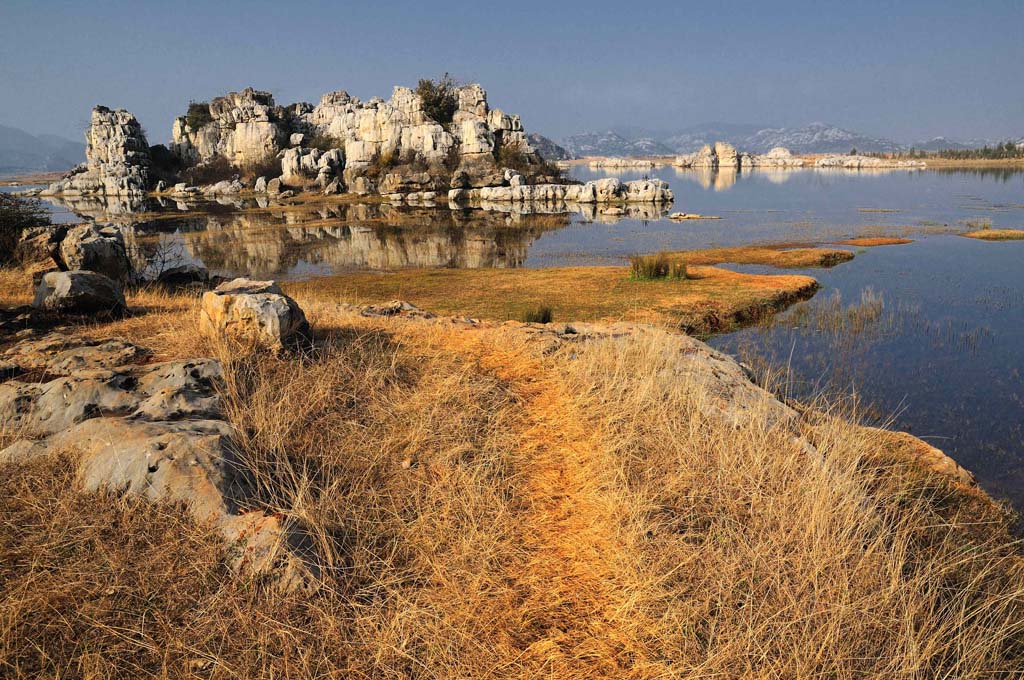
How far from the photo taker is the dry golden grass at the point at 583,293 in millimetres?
17422

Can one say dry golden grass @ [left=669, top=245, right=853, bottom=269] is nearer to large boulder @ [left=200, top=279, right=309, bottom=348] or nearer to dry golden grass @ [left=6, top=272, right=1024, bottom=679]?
dry golden grass @ [left=6, top=272, right=1024, bottom=679]

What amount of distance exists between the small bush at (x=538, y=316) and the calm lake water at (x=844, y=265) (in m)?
4.85

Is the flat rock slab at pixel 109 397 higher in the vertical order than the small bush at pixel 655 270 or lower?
lower

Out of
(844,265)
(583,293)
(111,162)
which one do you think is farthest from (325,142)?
(844,265)

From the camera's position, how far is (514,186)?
7062 cm

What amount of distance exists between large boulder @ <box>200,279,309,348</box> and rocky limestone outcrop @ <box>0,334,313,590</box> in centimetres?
98

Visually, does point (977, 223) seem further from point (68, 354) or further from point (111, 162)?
point (111, 162)

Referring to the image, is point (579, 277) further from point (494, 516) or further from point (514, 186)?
point (514, 186)

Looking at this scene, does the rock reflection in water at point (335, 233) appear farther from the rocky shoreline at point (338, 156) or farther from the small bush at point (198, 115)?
the small bush at point (198, 115)

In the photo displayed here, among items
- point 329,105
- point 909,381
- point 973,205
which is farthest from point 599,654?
point 329,105

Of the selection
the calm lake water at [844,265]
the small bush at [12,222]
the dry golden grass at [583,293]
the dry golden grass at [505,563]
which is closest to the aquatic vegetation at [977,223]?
the calm lake water at [844,265]

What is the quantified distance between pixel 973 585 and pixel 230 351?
309 inches

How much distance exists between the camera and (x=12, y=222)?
17.0 meters

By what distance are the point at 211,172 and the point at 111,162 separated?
14027mm
